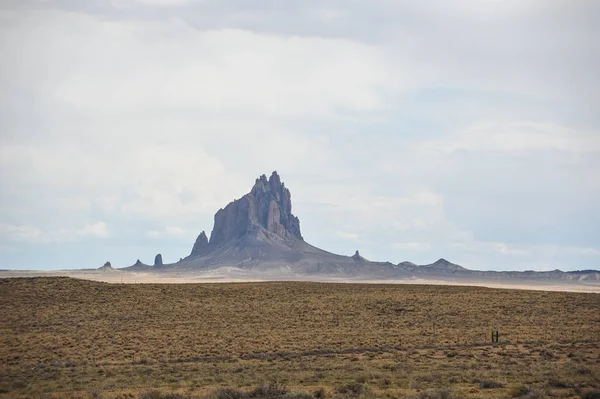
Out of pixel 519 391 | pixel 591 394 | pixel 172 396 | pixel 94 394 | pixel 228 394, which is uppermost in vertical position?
pixel 591 394

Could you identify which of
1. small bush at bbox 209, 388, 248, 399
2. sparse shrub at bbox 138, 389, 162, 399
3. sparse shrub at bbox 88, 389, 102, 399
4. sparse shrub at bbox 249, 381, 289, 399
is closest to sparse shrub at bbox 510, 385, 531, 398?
sparse shrub at bbox 249, 381, 289, 399

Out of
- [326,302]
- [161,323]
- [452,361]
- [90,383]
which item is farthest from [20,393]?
[326,302]

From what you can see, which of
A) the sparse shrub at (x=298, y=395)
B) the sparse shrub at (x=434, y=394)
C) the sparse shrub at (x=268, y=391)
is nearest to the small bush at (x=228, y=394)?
the sparse shrub at (x=268, y=391)

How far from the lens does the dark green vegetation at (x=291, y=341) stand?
35406 mm

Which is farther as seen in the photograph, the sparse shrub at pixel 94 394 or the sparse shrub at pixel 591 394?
the sparse shrub at pixel 94 394

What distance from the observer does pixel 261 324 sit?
63.6 m

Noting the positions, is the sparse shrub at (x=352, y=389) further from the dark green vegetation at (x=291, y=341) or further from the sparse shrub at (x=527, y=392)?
the sparse shrub at (x=527, y=392)

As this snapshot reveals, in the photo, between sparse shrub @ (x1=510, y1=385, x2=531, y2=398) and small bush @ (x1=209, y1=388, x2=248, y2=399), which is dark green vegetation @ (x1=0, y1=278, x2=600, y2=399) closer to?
small bush @ (x1=209, y1=388, x2=248, y2=399)

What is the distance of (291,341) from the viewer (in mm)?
53719

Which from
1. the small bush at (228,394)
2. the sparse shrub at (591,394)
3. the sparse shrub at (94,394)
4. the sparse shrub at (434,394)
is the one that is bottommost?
the sparse shrub at (94,394)

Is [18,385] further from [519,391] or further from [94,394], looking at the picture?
[519,391]

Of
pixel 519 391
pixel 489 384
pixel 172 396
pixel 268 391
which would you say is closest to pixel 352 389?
pixel 268 391

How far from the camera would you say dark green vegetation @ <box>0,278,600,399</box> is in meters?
35.4

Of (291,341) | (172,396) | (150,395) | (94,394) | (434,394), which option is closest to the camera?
(434,394)
